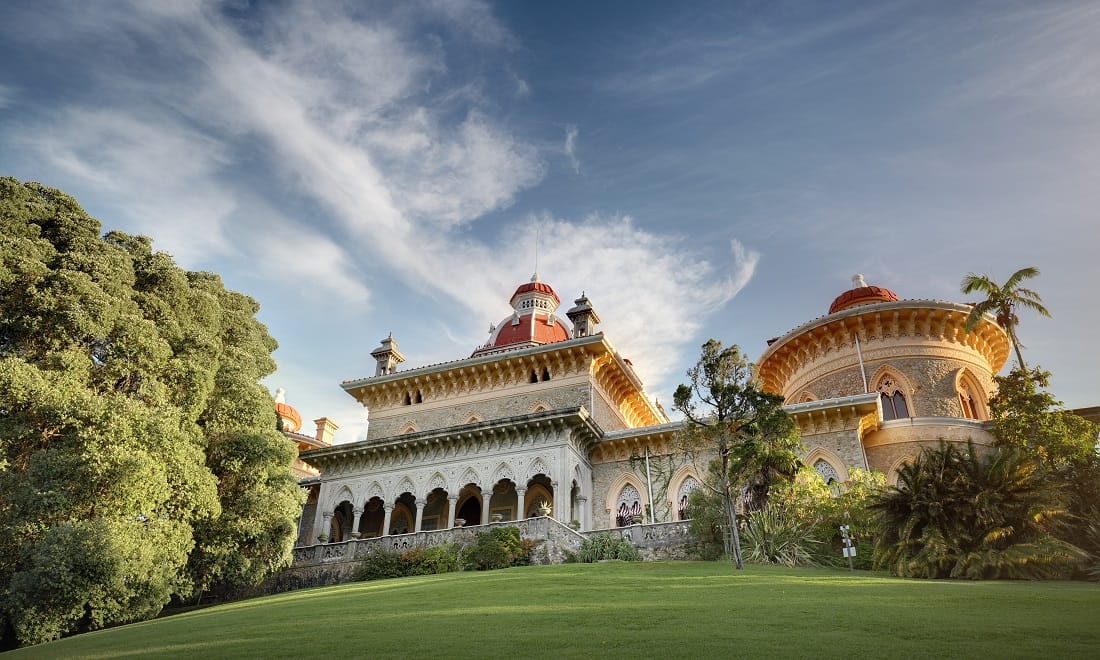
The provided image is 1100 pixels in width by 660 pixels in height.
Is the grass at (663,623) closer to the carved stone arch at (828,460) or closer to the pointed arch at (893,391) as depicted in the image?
the carved stone arch at (828,460)

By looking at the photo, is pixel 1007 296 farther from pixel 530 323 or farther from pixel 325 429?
pixel 325 429

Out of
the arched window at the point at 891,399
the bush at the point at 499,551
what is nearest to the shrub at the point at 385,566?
the bush at the point at 499,551

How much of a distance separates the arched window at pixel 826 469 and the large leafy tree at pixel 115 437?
16.0 metres

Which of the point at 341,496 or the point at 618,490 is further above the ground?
the point at 341,496

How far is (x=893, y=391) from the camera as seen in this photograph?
82.6 feet

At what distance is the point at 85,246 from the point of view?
17.6 m

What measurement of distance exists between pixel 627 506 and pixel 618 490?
2.10 ft

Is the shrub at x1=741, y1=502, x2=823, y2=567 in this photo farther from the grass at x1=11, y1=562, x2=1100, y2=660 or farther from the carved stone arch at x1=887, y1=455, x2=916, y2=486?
the carved stone arch at x1=887, y1=455, x2=916, y2=486

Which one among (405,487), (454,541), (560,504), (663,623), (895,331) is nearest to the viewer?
(663,623)

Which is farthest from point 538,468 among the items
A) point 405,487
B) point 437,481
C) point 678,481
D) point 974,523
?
point 974,523

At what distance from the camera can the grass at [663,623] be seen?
6535 millimetres

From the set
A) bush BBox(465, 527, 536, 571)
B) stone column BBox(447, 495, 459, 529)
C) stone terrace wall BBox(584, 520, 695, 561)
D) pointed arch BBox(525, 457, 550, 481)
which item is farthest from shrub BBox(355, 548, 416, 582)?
stone terrace wall BBox(584, 520, 695, 561)

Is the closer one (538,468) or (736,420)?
(736,420)

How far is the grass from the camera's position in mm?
6535
